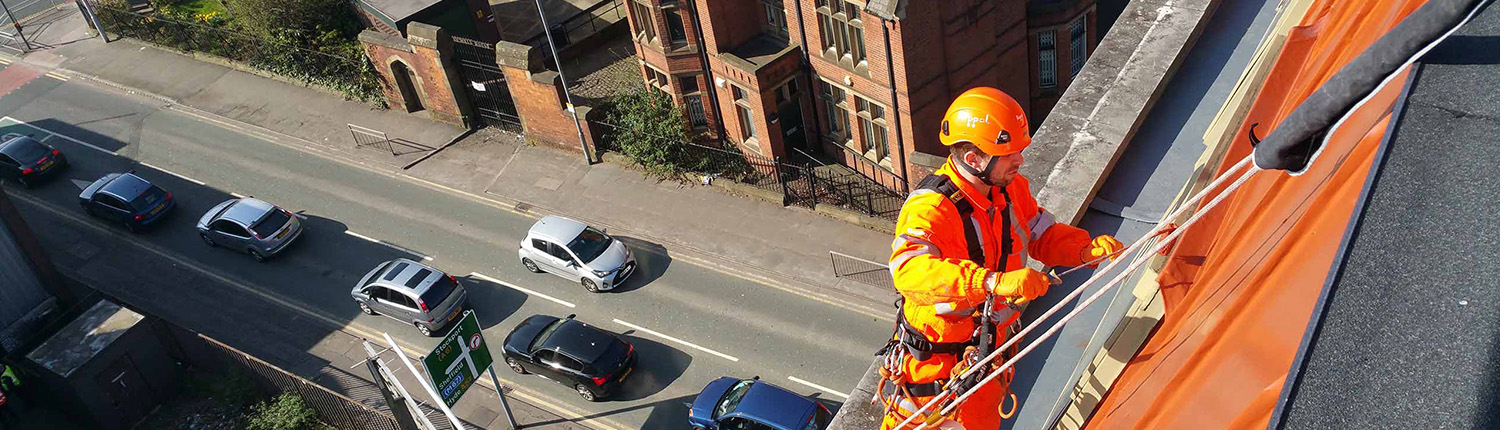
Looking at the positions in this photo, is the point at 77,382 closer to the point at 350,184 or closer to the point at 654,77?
the point at 350,184

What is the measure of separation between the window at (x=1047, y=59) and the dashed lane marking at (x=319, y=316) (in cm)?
1424

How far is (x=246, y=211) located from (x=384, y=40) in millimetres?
7217

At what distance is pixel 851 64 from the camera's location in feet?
88.9

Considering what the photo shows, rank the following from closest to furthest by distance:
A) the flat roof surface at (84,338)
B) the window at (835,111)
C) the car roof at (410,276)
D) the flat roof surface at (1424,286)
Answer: the flat roof surface at (1424,286) < the flat roof surface at (84,338) < the car roof at (410,276) < the window at (835,111)

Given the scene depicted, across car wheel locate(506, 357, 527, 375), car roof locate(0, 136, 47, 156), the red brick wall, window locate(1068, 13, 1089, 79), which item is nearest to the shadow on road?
car wheel locate(506, 357, 527, 375)

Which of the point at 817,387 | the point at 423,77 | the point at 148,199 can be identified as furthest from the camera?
the point at 423,77

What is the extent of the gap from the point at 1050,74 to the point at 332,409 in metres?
19.2

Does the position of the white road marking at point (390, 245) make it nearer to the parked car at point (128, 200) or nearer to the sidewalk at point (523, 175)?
the sidewalk at point (523, 175)

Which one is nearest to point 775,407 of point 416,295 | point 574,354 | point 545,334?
point 574,354

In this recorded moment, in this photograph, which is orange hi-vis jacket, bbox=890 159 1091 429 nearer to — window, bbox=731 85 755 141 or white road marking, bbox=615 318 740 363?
white road marking, bbox=615 318 740 363

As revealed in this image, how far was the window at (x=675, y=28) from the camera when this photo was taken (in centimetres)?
2933

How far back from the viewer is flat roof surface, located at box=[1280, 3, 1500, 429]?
118 inches

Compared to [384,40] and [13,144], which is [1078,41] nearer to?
[384,40]

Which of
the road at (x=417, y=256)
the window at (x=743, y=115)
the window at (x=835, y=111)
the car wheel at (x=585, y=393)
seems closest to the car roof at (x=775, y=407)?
the road at (x=417, y=256)
